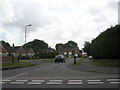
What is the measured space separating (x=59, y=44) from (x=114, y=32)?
139m


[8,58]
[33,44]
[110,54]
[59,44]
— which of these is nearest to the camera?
[110,54]

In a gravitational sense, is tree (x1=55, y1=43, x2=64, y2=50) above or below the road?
above

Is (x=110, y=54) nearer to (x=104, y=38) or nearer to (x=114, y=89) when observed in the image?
(x=104, y=38)

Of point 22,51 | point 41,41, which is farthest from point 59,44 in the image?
point 22,51

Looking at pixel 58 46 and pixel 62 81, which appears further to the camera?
pixel 58 46

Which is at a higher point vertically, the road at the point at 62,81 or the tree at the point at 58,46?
the tree at the point at 58,46

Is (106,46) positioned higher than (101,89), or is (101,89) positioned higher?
(106,46)

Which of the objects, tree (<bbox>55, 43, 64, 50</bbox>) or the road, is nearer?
the road

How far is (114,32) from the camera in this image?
2206cm

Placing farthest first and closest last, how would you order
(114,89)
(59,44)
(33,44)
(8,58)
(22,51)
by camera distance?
(59,44), (33,44), (22,51), (8,58), (114,89)

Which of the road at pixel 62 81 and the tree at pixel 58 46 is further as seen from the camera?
the tree at pixel 58 46

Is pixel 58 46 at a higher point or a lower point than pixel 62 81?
higher

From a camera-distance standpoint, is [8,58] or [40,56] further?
[40,56]

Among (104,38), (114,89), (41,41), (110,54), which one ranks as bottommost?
(114,89)
